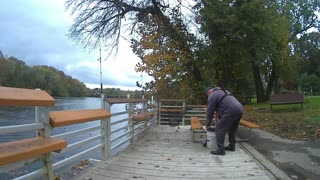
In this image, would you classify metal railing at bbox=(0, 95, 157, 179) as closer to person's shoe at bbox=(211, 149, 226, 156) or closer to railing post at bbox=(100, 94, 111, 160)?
railing post at bbox=(100, 94, 111, 160)

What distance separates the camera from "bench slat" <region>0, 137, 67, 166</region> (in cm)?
362

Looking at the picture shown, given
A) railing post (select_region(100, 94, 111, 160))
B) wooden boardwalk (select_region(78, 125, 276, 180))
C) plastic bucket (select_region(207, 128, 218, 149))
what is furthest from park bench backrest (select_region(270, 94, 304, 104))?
railing post (select_region(100, 94, 111, 160))

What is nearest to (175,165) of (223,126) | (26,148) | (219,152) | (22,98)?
(219,152)

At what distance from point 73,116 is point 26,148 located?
1895 millimetres

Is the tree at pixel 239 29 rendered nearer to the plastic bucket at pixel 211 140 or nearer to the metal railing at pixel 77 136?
the metal railing at pixel 77 136

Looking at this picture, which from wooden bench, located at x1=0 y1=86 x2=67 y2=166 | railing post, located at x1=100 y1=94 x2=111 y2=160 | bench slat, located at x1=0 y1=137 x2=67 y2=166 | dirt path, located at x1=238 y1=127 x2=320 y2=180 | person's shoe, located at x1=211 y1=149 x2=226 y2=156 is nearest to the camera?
bench slat, located at x1=0 y1=137 x2=67 y2=166

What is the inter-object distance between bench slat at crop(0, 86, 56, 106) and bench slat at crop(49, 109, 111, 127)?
43 cm

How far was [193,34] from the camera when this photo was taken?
23.0m

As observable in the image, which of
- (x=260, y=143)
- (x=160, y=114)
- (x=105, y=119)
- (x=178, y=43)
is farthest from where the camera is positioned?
(x=178, y=43)

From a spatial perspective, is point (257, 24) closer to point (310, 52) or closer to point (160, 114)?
point (160, 114)

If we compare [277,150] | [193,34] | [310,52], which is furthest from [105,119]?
[310,52]

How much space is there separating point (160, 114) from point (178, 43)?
6.22 meters

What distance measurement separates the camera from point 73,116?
5.91 m

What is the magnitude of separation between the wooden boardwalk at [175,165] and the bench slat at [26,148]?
1.56 metres
